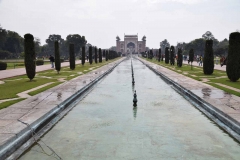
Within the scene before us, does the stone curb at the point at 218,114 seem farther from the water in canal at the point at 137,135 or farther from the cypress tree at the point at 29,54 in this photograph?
the cypress tree at the point at 29,54

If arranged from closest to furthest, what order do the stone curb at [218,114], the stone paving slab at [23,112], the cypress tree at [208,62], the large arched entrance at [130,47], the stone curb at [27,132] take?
the stone curb at [27,132]
the stone paving slab at [23,112]
the stone curb at [218,114]
the cypress tree at [208,62]
the large arched entrance at [130,47]

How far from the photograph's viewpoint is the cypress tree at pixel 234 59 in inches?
460

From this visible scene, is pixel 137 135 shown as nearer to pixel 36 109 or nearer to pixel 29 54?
pixel 36 109

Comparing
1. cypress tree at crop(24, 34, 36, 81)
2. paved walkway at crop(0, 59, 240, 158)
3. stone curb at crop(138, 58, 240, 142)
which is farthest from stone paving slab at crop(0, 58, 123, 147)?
cypress tree at crop(24, 34, 36, 81)

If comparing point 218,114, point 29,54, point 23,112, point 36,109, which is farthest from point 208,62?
point 23,112

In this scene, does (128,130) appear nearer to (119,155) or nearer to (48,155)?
(119,155)

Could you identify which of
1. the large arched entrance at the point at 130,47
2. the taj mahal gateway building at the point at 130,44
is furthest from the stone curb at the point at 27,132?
the large arched entrance at the point at 130,47

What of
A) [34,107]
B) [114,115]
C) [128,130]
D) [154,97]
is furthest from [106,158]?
[154,97]

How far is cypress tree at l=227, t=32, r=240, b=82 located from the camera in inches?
460

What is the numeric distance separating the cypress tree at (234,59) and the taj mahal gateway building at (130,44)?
4593 inches

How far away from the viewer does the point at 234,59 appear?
12.0 meters

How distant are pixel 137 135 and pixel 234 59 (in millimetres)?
9518

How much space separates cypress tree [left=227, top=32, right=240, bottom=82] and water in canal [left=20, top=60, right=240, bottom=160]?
5.98 m

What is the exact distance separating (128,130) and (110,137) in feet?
1.76
